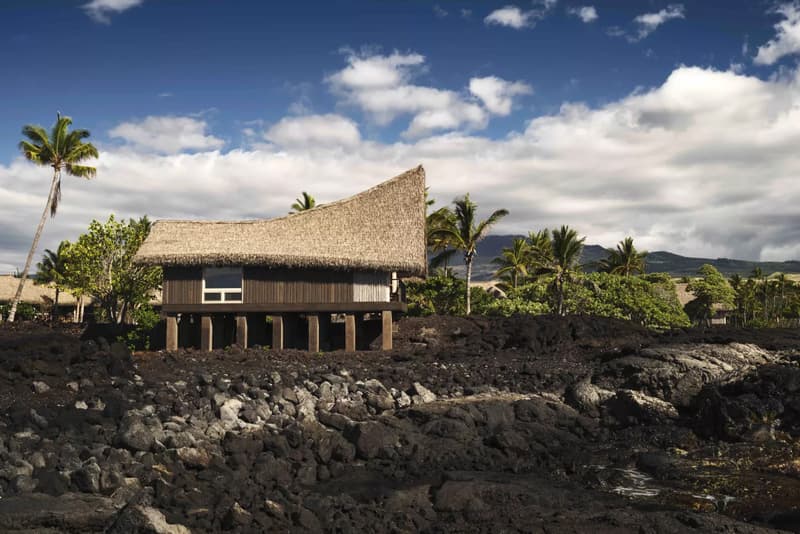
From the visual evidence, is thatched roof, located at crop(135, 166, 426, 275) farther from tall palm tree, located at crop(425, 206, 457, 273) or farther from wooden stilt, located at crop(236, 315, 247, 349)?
tall palm tree, located at crop(425, 206, 457, 273)

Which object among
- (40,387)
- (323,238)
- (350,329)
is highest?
(323,238)

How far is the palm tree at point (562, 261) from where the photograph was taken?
3634 centimetres

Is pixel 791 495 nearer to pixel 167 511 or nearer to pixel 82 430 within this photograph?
pixel 167 511

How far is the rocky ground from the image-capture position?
10047 mm

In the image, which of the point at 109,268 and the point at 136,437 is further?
the point at 109,268

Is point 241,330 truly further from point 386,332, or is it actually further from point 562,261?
point 562,261

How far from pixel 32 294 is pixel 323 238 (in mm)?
39532

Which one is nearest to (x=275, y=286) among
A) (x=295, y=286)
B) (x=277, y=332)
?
(x=295, y=286)

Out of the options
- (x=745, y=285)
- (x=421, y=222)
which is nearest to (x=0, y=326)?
(x=421, y=222)

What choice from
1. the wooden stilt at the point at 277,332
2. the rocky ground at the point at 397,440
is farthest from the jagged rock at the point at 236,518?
the wooden stilt at the point at 277,332

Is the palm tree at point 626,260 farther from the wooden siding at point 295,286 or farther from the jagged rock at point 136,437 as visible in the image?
the jagged rock at point 136,437

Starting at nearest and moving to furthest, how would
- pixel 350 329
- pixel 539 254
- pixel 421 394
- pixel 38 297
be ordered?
pixel 421 394 < pixel 350 329 < pixel 539 254 < pixel 38 297

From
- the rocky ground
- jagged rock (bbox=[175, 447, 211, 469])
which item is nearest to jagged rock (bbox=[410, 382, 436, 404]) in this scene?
the rocky ground

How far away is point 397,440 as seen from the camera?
14141 mm
